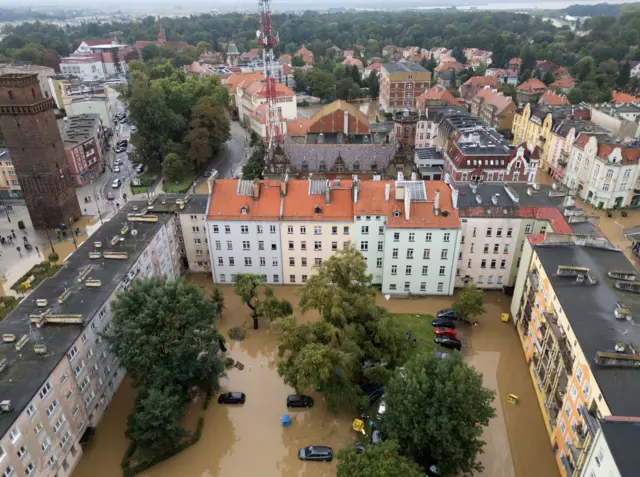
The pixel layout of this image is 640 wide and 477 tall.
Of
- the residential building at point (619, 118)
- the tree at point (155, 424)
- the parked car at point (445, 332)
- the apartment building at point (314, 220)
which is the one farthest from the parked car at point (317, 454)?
the residential building at point (619, 118)

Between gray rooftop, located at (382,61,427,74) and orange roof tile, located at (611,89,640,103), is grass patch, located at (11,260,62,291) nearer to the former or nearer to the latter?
gray rooftop, located at (382,61,427,74)

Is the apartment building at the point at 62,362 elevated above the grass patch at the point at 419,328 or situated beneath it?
elevated above

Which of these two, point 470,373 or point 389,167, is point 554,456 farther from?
point 389,167

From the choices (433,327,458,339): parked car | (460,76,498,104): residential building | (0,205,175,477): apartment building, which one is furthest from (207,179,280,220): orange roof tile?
(460,76,498,104): residential building

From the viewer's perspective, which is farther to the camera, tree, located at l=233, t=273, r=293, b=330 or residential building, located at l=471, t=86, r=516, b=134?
residential building, located at l=471, t=86, r=516, b=134

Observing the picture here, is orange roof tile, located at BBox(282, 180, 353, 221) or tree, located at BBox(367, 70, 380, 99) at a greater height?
orange roof tile, located at BBox(282, 180, 353, 221)

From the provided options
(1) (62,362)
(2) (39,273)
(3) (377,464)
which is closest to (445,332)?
(3) (377,464)

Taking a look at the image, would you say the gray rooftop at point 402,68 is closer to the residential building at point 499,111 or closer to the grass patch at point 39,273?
the residential building at point 499,111

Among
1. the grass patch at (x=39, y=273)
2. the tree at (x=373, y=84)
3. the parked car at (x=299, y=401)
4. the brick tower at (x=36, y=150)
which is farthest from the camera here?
the tree at (x=373, y=84)
